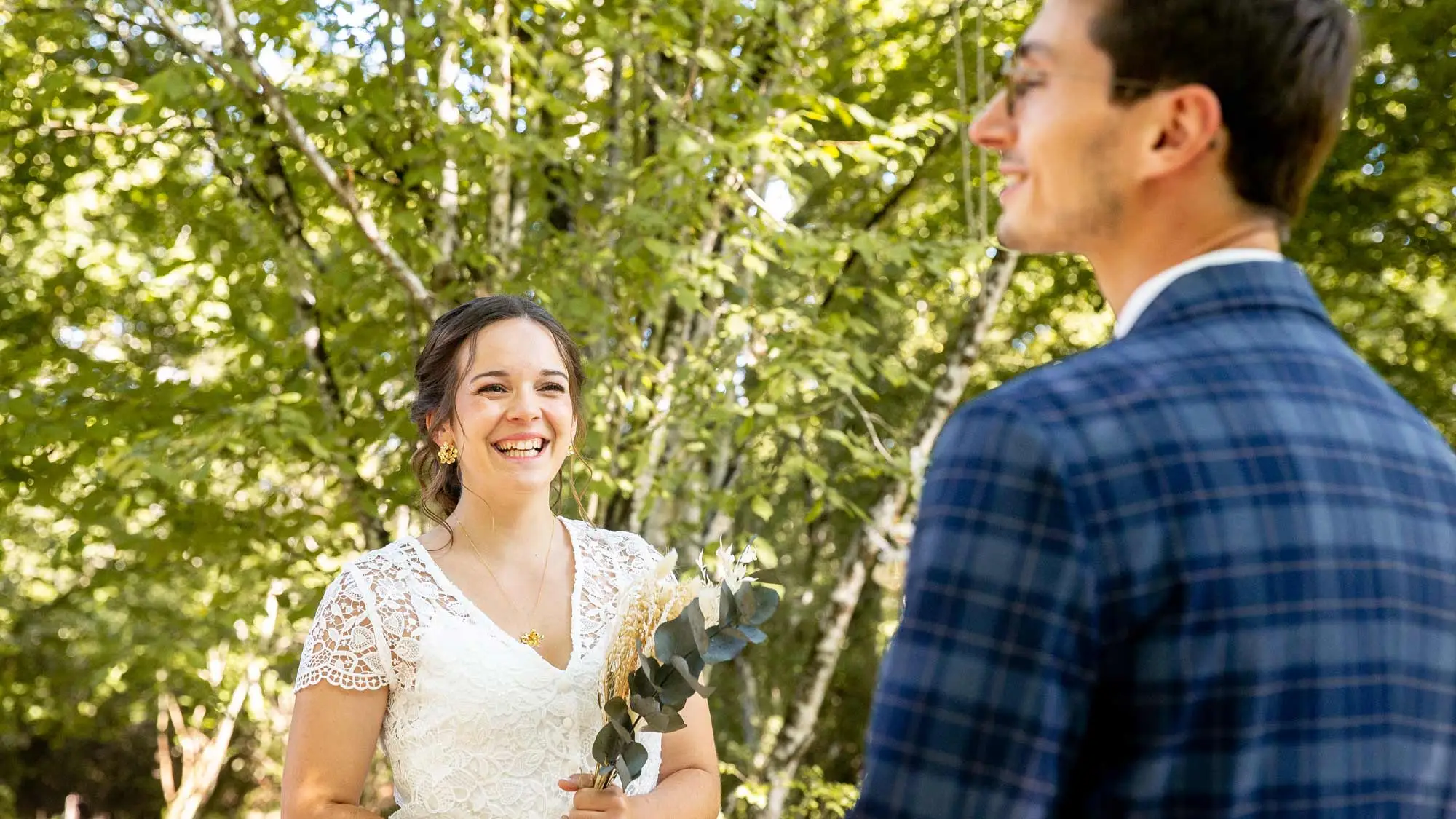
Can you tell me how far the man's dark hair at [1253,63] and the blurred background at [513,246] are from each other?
3.66 m

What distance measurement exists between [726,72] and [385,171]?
4.79 feet

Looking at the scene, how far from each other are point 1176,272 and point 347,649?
1.93 m

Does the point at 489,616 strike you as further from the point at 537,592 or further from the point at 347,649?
the point at 347,649

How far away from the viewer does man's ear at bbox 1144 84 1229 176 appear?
0.91m

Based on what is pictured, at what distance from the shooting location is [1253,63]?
3.00ft

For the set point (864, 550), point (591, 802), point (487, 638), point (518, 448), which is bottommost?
point (591, 802)

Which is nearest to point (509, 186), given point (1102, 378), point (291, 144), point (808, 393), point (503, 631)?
point (291, 144)

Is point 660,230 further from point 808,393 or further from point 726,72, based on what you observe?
point 808,393

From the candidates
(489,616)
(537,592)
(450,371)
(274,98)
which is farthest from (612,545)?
(274,98)

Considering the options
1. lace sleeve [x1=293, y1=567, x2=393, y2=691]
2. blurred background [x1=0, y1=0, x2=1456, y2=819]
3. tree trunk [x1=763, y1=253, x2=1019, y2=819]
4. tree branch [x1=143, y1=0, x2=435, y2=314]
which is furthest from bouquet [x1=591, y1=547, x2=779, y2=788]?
tree trunk [x1=763, y1=253, x2=1019, y2=819]

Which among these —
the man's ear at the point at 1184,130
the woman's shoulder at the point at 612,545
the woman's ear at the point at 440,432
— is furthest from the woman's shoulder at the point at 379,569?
the man's ear at the point at 1184,130

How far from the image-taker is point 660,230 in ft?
16.3

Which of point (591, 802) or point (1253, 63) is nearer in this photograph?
point (1253, 63)

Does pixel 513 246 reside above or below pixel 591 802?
above
